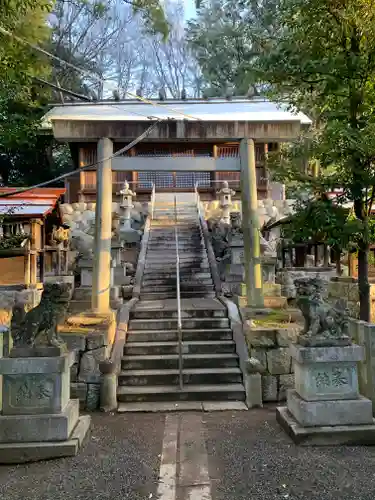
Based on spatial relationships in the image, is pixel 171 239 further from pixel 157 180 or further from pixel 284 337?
pixel 284 337

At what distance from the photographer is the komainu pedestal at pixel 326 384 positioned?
421 centimetres

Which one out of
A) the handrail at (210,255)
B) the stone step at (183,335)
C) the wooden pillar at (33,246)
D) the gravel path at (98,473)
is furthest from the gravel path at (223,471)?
the wooden pillar at (33,246)

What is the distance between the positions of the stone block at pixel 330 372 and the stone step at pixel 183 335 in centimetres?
262

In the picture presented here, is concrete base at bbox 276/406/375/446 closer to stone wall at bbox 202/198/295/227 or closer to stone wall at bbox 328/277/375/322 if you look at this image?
stone wall at bbox 328/277/375/322

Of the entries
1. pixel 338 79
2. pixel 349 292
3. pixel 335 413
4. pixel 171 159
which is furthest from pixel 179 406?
pixel 349 292

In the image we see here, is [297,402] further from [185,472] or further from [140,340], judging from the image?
[140,340]

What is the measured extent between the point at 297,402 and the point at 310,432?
38 cm

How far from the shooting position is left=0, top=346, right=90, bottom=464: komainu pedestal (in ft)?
13.3

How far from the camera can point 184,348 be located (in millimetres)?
6750

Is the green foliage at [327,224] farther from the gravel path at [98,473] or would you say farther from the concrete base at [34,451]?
the concrete base at [34,451]

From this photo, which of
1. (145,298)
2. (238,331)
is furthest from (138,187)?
(238,331)

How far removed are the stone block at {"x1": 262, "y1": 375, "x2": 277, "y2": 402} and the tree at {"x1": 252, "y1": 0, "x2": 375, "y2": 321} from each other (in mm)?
1682

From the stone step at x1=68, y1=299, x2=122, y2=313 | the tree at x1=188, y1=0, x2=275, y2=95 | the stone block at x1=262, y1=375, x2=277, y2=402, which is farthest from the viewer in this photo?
the tree at x1=188, y1=0, x2=275, y2=95

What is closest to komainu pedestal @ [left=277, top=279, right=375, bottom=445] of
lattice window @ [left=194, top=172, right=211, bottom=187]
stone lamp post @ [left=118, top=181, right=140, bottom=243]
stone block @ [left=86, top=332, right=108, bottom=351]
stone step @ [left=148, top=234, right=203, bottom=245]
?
stone block @ [left=86, top=332, right=108, bottom=351]
